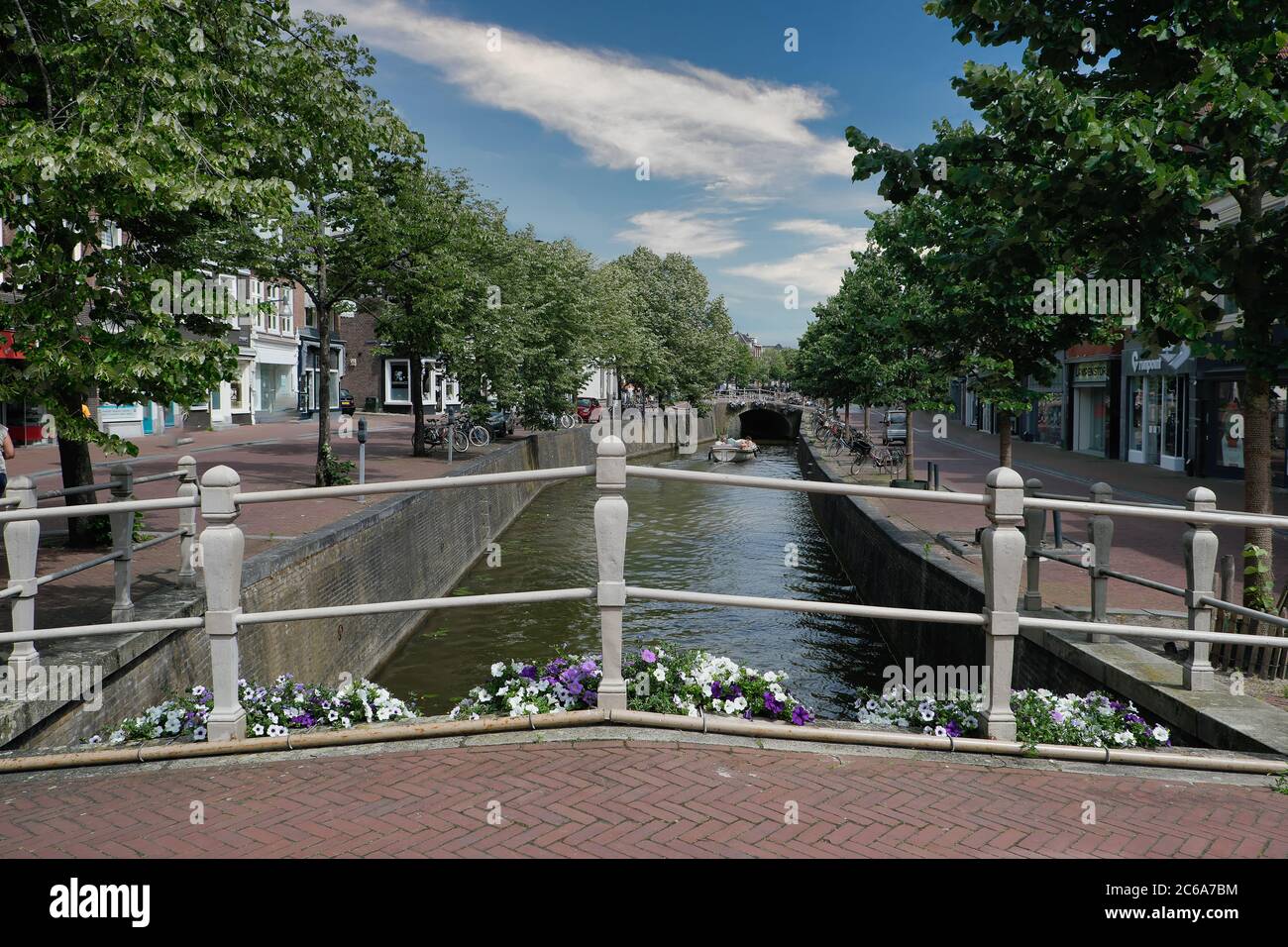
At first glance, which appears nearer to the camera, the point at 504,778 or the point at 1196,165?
the point at 504,778

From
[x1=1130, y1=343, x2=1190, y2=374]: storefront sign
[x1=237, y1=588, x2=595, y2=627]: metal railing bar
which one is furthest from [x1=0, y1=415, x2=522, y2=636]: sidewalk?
[x1=1130, y1=343, x2=1190, y2=374]: storefront sign

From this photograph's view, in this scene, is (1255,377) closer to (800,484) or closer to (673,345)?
(800,484)

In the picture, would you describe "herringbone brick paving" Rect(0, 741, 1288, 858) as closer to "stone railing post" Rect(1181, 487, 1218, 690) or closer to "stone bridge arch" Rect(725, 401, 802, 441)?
"stone railing post" Rect(1181, 487, 1218, 690)

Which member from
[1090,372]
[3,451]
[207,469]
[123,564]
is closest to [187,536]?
[123,564]

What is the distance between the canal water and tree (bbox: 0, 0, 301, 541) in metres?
4.62

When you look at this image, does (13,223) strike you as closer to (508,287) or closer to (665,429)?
(508,287)

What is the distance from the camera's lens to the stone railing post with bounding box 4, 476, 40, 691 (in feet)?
17.1

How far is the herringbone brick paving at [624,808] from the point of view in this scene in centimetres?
357

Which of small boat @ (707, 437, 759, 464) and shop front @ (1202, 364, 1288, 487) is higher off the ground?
shop front @ (1202, 364, 1288, 487)

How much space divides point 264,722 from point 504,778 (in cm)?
163

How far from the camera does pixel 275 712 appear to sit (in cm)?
510

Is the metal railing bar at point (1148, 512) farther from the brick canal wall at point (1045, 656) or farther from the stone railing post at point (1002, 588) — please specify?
the brick canal wall at point (1045, 656)

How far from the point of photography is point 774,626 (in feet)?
49.9
